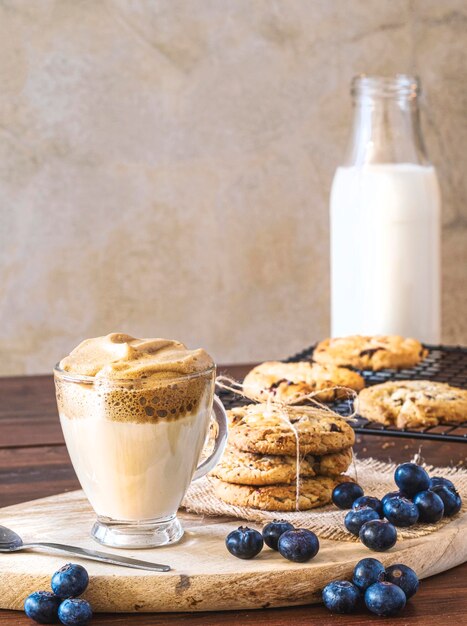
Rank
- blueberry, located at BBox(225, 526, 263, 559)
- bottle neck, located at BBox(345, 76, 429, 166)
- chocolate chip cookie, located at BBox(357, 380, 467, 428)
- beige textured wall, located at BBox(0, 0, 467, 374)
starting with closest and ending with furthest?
blueberry, located at BBox(225, 526, 263, 559) → chocolate chip cookie, located at BBox(357, 380, 467, 428) → bottle neck, located at BBox(345, 76, 429, 166) → beige textured wall, located at BBox(0, 0, 467, 374)

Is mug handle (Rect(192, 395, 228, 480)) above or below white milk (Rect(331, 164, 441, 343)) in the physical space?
below

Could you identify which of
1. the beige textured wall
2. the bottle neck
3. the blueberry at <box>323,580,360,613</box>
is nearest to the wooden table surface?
the blueberry at <box>323,580,360,613</box>

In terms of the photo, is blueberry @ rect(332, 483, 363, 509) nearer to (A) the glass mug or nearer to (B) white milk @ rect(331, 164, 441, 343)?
(A) the glass mug

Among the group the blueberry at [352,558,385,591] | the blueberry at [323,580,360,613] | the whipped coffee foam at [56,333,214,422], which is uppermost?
the whipped coffee foam at [56,333,214,422]

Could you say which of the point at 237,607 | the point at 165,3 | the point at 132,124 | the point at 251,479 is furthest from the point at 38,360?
the point at 237,607

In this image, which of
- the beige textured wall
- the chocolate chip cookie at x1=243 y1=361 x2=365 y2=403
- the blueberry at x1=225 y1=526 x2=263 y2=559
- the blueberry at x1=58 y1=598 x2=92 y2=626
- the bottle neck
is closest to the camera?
the blueberry at x1=58 y1=598 x2=92 y2=626
